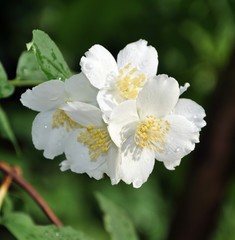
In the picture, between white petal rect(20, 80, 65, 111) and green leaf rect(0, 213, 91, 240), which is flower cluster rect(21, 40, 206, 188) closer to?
white petal rect(20, 80, 65, 111)

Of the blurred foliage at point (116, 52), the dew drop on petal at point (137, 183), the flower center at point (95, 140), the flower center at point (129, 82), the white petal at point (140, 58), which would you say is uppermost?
the white petal at point (140, 58)

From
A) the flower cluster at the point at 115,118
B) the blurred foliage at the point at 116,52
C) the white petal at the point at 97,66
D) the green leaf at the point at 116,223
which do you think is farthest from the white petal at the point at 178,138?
the blurred foliage at the point at 116,52

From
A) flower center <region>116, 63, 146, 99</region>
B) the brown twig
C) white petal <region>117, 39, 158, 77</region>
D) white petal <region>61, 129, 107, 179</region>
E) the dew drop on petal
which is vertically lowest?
the brown twig

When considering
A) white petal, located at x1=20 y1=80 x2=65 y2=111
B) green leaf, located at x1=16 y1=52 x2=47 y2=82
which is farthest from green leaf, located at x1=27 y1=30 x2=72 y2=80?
green leaf, located at x1=16 y1=52 x2=47 y2=82

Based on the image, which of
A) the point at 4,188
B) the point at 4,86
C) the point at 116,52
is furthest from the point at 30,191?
the point at 116,52

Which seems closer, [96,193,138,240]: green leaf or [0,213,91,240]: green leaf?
[0,213,91,240]: green leaf

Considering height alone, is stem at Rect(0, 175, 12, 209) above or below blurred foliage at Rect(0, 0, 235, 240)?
above

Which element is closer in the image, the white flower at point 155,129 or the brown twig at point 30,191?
the white flower at point 155,129

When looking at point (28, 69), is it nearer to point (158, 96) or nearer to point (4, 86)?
point (4, 86)

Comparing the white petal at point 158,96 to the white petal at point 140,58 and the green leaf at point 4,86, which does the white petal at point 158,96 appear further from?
the green leaf at point 4,86
